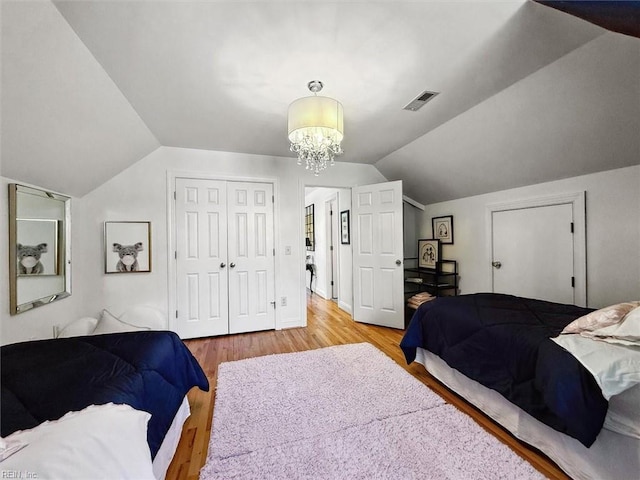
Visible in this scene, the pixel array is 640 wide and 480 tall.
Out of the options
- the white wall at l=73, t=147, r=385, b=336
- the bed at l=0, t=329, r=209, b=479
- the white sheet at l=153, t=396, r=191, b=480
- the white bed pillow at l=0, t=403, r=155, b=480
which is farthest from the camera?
the white wall at l=73, t=147, r=385, b=336

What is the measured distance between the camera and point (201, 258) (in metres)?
3.31

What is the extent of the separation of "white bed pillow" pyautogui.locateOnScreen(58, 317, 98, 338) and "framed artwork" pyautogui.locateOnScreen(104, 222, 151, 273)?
0.77 meters

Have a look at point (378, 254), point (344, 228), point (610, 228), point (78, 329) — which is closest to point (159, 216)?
point (78, 329)

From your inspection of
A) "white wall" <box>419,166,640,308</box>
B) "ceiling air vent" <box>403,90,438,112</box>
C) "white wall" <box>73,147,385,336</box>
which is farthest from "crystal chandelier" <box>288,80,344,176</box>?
"white wall" <box>419,166,640,308</box>

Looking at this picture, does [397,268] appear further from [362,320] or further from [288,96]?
[288,96]

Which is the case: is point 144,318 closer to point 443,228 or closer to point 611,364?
point 611,364

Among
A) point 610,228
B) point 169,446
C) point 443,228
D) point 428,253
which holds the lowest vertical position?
point 169,446

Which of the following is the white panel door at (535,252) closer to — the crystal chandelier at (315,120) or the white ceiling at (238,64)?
the white ceiling at (238,64)

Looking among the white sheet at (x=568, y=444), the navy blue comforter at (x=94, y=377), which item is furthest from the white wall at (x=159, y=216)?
the white sheet at (x=568, y=444)

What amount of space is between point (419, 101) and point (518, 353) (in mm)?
2018

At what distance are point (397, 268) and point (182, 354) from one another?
277cm

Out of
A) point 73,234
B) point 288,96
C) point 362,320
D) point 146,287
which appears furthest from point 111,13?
point 362,320

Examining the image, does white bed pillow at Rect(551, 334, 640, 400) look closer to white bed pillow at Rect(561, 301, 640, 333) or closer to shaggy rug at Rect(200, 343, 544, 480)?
white bed pillow at Rect(561, 301, 640, 333)

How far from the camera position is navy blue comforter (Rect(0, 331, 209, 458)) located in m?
0.98
